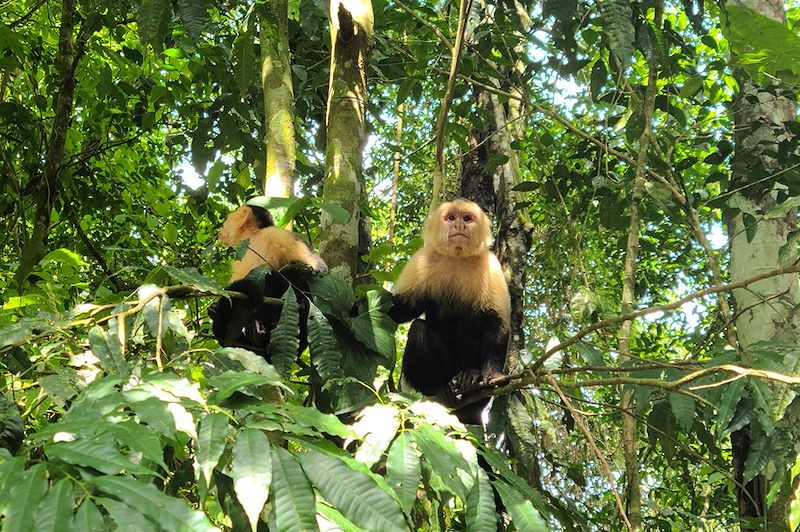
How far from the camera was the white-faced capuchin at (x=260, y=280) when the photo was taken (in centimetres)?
320

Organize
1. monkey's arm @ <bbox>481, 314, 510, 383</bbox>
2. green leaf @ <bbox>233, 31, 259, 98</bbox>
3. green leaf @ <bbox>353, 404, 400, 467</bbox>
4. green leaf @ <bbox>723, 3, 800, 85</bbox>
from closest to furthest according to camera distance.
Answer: green leaf @ <bbox>353, 404, 400, 467</bbox>
green leaf @ <bbox>723, 3, 800, 85</bbox>
green leaf @ <bbox>233, 31, 259, 98</bbox>
monkey's arm @ <bbox>481, 314, 510, 383</bbox>

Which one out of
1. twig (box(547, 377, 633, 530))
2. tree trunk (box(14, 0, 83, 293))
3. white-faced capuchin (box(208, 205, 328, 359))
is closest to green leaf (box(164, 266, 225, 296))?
white-faced capuchin (box(208, 205, 328, 359))

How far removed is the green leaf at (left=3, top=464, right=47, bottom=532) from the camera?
3.39 ft

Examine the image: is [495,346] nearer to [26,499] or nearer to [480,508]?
[480,508]

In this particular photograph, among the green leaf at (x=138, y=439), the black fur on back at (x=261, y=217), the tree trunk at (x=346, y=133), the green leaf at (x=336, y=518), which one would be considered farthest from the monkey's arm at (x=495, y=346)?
the green leaf at (x=138, y=439)

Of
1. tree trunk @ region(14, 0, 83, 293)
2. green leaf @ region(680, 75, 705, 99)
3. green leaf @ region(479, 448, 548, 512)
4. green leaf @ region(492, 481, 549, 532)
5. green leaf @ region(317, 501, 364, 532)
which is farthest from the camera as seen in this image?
tree trunk @ region(14, 0, 83, 293)

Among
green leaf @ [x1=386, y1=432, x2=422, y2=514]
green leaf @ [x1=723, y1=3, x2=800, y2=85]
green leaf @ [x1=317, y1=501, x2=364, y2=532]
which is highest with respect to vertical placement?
green leaf @ [x1=723, y1=3, x2=800, y2=85]

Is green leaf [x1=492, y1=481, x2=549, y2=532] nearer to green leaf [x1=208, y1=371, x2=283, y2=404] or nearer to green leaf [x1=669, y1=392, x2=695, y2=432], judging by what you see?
green leaf [x1=208, y1=371, x2=283, y2=404]

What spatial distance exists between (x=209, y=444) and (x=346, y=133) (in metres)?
2.21

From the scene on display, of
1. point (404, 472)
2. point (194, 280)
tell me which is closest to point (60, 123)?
point (194, 280)

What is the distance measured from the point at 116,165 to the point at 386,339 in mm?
4205

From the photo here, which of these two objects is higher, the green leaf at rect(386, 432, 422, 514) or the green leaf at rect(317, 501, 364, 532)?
the green leaf at rect(386, 432, 422, 514)

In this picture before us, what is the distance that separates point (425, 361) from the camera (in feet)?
13.5

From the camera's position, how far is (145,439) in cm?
128
